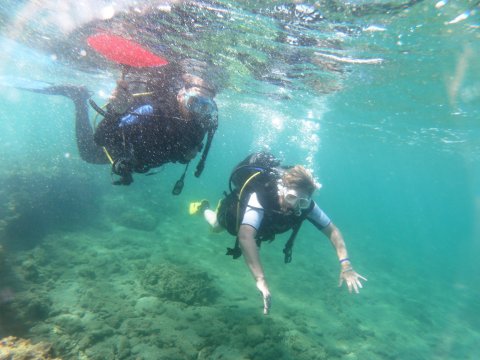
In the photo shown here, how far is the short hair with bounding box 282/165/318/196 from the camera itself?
5.39m

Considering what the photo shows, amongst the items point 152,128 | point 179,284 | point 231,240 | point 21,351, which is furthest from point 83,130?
point 231,240

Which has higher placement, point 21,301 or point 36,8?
point 36,8

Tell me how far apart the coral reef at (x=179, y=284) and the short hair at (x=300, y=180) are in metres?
5.35

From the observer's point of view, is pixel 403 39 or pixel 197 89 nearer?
pixel 197 89

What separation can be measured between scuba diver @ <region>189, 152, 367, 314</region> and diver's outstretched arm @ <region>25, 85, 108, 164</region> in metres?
3.71

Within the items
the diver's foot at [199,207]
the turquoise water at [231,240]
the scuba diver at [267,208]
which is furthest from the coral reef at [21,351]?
the diver's foot at [199,207]

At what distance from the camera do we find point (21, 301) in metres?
7.19

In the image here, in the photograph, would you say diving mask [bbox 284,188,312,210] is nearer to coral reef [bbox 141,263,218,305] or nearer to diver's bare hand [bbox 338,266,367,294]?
diver's bare hand [bbox 338,266,367,294]

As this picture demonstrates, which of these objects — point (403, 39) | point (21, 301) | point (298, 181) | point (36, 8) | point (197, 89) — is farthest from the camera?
point (36, 8)

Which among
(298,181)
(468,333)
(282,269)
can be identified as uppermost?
(298,181)

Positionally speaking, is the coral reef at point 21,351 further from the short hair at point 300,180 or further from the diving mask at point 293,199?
the short hair at point 300,180

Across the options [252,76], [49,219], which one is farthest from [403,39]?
[49,219]

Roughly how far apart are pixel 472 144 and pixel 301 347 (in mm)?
29015

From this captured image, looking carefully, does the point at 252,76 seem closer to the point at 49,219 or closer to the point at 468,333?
the point at 49,219
